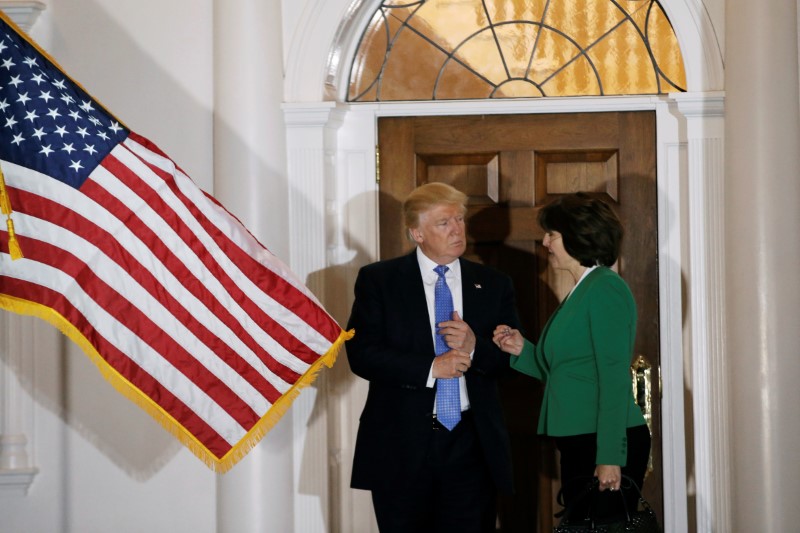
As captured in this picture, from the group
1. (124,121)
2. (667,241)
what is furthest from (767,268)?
(124,121)

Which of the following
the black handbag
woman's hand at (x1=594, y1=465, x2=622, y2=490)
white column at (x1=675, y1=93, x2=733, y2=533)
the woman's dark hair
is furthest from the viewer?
white column at (x1=675, y1=93, x2=733, y2=533)

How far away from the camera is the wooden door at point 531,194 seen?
14.8 ft

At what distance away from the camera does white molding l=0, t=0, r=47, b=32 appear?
4496 mm

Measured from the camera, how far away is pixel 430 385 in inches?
145

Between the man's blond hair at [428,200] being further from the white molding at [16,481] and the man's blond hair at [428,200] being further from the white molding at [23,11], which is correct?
the white molding at [16,481]

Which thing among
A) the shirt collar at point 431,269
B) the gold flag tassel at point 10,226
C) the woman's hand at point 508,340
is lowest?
the woman's hand at point 508,340

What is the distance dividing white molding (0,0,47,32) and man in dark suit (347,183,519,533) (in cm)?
198

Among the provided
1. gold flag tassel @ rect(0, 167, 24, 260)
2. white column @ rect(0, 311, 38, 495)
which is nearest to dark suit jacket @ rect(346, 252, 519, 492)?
gold flag tassel @ rect(0, 167, 24, 260)

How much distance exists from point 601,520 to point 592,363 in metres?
0.54

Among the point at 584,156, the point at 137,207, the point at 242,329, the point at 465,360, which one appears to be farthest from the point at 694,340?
the point at 137,207

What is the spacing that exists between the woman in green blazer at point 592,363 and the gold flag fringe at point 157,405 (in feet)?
2.53

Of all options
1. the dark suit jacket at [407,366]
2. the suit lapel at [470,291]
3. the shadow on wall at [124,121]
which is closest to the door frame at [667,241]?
the shadow on wall at [124,121]

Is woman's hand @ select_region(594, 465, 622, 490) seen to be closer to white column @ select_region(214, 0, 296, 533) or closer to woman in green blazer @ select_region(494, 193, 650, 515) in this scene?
woman in green blazer @ select_region(494, 193, 650, 515)

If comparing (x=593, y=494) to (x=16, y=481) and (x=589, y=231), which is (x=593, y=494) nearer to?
(x=589, y=231)
